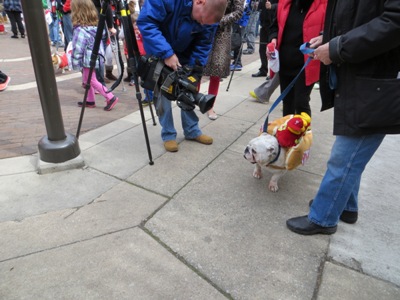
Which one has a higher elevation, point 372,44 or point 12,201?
point 372,44

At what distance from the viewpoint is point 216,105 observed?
493 cm

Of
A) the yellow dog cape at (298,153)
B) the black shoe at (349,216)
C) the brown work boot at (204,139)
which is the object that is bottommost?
the black shoe at (349,216)

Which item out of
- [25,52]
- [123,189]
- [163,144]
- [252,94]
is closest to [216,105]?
[252,94]

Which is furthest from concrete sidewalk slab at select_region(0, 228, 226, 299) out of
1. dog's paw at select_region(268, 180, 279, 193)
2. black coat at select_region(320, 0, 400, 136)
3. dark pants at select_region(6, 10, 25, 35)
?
dark pants at select_region(6, 10, 25, 35)

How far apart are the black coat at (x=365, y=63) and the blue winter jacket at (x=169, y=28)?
1343 mm

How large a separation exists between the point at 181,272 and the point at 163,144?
6.07 feet

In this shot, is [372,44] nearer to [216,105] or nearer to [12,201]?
[12,201]

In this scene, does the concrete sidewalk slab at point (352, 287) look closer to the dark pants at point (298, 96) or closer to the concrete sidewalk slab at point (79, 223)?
the concrete sidewalk slab at point (79, 223)

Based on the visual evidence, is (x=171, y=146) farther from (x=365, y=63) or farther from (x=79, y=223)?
(x=365, y=63)

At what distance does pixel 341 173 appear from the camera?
6.26ft

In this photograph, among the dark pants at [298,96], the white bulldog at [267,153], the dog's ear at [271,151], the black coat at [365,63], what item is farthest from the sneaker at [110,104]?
the black coat at [365,63]

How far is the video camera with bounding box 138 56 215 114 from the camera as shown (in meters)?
2.60

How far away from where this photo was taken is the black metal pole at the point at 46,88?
249cm

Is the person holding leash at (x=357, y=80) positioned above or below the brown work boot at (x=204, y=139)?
above
